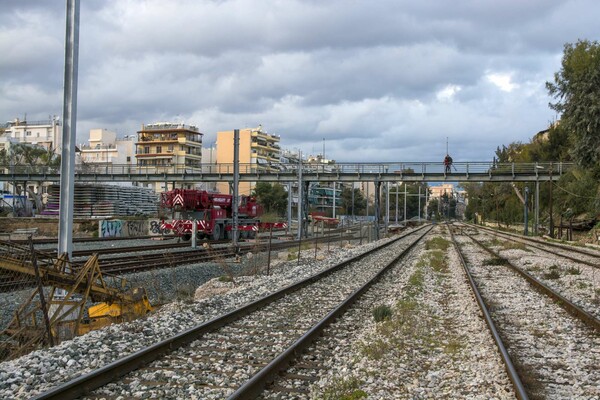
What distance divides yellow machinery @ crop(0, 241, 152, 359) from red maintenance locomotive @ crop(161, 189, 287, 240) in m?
20.8

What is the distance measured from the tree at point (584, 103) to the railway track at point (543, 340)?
95.5ft

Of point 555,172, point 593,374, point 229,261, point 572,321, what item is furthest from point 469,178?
point 593,374

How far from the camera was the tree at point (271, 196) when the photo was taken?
97062 mm

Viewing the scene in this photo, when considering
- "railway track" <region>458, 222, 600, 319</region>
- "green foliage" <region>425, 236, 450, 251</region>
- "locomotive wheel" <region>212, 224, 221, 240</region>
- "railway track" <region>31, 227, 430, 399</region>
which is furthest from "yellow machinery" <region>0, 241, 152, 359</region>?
"locomotive wheel" <region>212, 224, 221, 240</region>

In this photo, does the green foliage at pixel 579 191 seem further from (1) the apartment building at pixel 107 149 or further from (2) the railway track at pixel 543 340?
(1) the apartment building at pixel 107 149

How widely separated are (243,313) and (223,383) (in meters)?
4.23

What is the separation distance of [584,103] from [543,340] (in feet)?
121

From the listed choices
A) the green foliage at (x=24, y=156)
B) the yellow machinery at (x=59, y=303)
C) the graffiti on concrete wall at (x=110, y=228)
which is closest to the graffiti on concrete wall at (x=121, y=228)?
the graffiti on concrete wall at (x=110, y=228)

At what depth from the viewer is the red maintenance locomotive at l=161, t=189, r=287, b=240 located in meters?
35.9

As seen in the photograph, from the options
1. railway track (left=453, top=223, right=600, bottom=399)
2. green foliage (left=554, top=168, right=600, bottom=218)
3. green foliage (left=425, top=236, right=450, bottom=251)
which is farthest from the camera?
green foliage (left=554, top=168, right=600, bottom=218)

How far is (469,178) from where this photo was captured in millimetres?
47781

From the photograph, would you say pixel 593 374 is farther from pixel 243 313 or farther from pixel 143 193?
pixel 143 193

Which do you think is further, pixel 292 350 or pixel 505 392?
pixel 292 350

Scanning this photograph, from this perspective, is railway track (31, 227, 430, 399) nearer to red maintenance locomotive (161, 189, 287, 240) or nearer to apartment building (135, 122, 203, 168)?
red maintenance locomotive (161, 189, 287, 240)
